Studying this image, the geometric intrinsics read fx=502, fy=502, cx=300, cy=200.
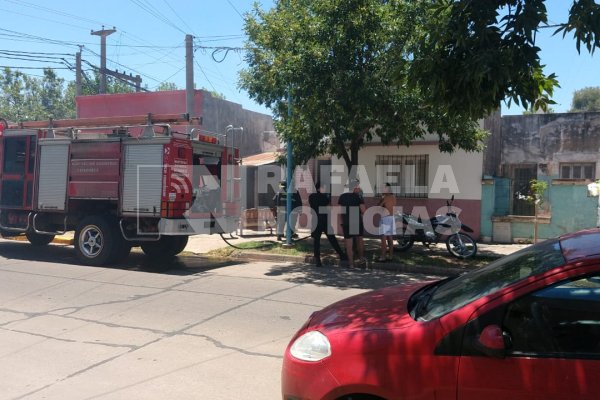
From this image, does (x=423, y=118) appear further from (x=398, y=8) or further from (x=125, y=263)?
(x=125, y=263)

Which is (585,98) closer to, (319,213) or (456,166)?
(456,166)

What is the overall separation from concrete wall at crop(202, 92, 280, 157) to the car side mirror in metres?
15.7

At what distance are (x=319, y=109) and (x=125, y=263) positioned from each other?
538 centimetres

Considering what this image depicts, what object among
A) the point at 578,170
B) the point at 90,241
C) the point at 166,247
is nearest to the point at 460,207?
the point at 578,170

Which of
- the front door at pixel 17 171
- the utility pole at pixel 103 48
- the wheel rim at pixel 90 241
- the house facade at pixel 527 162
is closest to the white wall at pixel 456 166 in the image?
the house facade at pixel 527 162

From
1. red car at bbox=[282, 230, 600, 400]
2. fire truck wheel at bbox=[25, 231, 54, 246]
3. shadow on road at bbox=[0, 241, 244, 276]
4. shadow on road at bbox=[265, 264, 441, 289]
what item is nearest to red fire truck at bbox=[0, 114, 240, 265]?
shadow on road at bbox=[0, 241, 244, 276]

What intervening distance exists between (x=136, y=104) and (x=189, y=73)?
3916 mm

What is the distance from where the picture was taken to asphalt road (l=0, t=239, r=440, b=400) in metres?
4.50

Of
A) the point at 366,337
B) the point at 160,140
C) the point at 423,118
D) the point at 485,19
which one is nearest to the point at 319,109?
the point at 423,118

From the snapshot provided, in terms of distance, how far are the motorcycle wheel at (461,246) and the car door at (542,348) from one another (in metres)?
8.69

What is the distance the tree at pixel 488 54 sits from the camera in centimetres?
550

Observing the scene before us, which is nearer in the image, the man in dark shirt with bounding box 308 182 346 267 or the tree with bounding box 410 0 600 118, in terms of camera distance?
the tree with bounding box 410 0 600 118

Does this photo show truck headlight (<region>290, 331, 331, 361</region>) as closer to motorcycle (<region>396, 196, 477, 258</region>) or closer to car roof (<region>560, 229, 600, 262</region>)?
car roof (<region>560, 229, 600, 262</region>)

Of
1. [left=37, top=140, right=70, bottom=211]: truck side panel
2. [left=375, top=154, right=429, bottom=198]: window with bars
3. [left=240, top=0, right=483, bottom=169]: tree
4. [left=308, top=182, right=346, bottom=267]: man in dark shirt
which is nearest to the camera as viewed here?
[left=240, top=0, right=483, bottom=169]: tree
